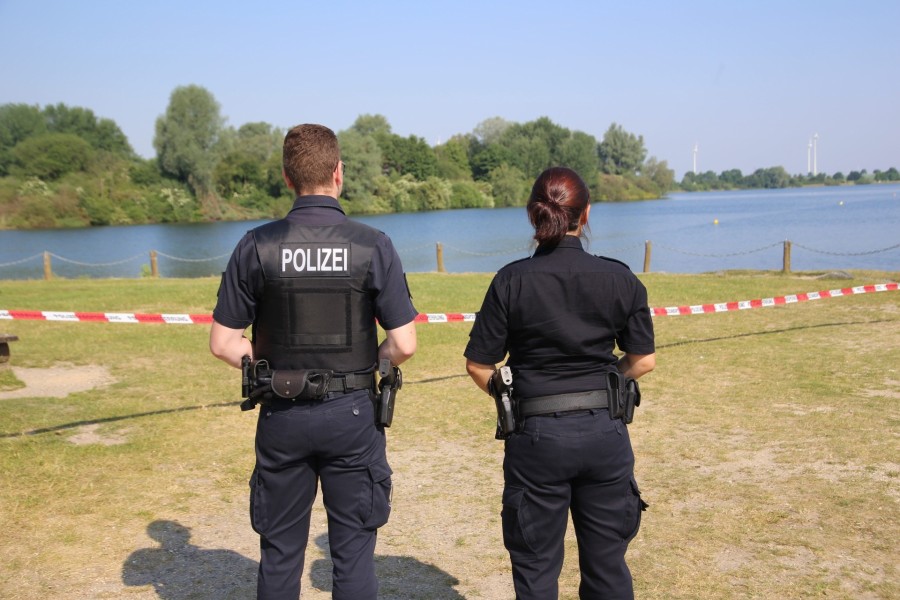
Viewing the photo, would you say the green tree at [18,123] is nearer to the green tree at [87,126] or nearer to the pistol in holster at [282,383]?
the green tree at [87,126]

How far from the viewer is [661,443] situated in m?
7.05

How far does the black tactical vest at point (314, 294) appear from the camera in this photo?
3305 millimetres

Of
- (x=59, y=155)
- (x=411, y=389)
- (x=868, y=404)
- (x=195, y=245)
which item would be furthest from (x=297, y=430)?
(x=59, y=155)

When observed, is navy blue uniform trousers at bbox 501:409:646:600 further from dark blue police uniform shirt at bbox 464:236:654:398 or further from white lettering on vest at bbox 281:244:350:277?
white lettering on vest at bbox 281:244:350:277

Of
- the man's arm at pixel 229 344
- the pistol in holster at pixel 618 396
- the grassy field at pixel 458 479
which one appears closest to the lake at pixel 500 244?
the grassy field at pixel 458 479

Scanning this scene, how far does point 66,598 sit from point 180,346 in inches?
329

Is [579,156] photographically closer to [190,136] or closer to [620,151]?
[620,151]

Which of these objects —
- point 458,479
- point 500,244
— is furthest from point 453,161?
point 458,479

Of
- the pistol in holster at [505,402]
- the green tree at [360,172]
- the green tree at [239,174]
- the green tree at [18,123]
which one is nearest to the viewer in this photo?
the pistol in holster at [505,402]

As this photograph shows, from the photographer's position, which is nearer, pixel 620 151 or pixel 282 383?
pixel 282 383

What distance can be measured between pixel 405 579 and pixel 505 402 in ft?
6.05

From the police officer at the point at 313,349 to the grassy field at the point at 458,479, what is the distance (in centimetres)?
118

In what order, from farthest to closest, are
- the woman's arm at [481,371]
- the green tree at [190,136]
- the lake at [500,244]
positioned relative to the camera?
→ the green tree at [190,136] < the lake at [500,244] < the woman's arm at [481,371]

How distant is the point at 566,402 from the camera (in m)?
3.14
